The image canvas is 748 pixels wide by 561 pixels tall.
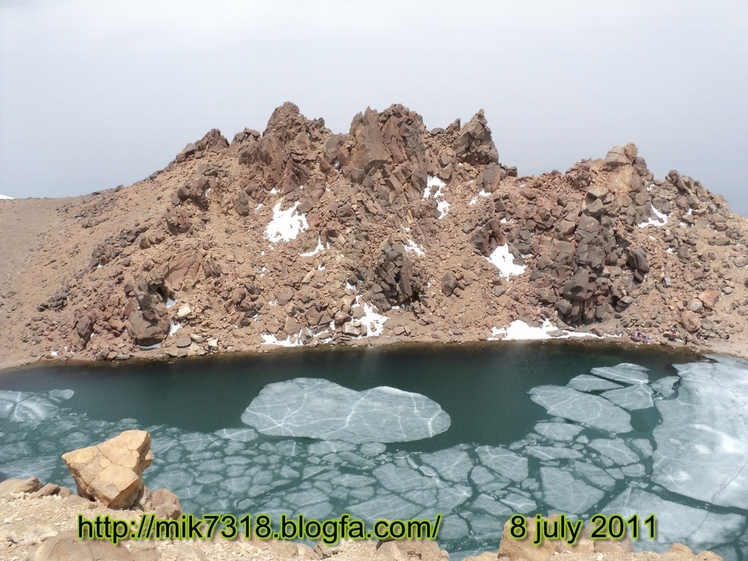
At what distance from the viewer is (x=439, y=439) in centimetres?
2119

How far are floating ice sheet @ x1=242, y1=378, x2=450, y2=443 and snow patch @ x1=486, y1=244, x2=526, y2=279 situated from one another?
16.3 meters

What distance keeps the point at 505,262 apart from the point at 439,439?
2086cm

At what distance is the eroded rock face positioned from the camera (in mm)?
11914

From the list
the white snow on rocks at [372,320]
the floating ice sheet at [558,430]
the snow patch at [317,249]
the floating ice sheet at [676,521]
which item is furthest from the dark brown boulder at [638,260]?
the floating ice sheet at [676,521]

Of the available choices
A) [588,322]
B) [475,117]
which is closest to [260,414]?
[588,322]

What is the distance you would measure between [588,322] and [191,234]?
29.2 metres

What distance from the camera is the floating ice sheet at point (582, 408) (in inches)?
881

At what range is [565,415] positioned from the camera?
23.2 metres

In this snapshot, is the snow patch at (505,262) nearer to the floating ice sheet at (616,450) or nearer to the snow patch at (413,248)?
the snow patch at (413,248)

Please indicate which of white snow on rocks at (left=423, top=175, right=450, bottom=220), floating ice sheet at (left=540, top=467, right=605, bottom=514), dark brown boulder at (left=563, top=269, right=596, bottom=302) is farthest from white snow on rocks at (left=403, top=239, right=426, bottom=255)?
floating ice sheet at (left=540, top=467, right=605, bottom=514)

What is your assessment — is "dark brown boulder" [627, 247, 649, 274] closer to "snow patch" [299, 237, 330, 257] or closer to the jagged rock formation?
the jagged rock formation

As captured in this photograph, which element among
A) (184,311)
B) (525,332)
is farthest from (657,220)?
(184,311)

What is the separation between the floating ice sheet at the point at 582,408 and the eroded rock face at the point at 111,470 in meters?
17.9

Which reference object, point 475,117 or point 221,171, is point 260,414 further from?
point 475,117
